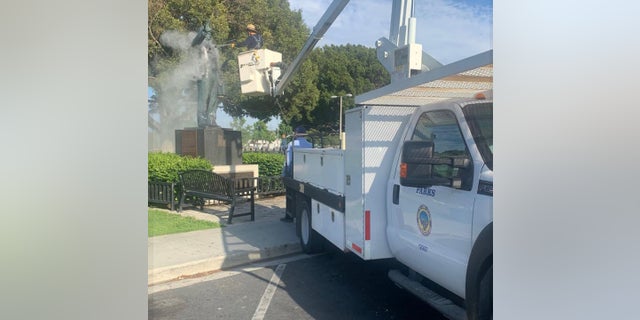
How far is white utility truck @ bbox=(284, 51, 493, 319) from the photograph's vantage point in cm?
224

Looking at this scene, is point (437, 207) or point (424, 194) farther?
point (424, 194)

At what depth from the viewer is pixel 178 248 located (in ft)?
17.6

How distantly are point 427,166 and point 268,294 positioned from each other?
7.23 ft

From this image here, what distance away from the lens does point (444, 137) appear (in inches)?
108

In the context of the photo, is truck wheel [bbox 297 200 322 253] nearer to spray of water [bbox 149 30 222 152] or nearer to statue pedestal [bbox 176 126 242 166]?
statue pedestal [bbox 176 126 242 166]

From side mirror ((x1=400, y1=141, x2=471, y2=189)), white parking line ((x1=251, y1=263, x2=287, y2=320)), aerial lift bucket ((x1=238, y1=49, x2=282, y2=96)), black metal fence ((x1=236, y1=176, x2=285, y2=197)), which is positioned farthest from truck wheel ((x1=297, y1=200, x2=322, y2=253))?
black metal fence ((x1=236, y1=176, x2=285, y2=197))

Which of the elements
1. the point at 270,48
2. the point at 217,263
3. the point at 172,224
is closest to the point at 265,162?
the point at 270,48

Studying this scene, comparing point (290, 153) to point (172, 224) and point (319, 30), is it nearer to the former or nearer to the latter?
point (319, 30)

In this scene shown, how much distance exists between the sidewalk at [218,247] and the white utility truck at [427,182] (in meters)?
1.66

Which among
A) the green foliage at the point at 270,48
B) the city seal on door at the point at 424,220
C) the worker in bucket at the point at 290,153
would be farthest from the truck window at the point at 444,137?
the green foliage at the point at 270,48
